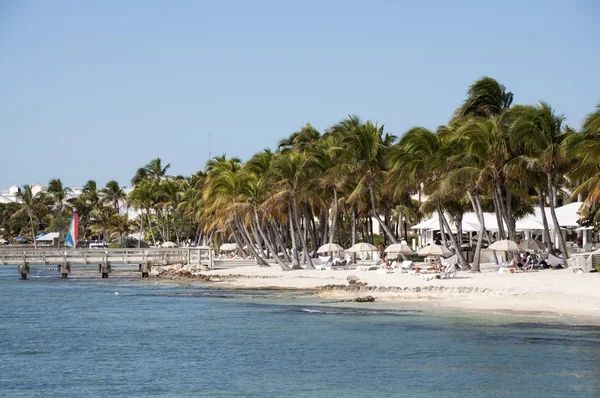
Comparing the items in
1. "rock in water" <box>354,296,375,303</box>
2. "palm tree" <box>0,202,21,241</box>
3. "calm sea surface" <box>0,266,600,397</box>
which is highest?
"palm tree" <box>0,202,21,241</box>

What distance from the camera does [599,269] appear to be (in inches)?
1313

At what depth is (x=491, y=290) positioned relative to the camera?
31.8 m

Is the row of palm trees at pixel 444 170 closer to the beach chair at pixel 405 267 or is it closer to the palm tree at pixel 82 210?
the beach chair at pixel 405 267

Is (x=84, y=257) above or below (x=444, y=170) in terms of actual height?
below

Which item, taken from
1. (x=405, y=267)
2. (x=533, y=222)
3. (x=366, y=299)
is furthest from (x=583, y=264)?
(x=533, y=222)

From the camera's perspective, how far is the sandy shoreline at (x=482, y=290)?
27.8 metres

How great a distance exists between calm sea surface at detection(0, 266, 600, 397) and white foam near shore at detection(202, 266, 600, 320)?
2023mm

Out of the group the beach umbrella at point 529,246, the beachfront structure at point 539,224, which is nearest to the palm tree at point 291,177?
the beachfront structure at point 539,224

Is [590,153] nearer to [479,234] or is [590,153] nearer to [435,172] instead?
[479,234]

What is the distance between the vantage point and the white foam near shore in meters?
28.0

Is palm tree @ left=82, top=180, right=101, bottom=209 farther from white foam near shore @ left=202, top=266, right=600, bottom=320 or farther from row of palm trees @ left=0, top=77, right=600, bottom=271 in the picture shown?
white foam near shore @ left=202, top=266, right=600, bottom=320

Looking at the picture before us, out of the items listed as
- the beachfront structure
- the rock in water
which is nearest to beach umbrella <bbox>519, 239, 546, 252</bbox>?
the beachfront structure

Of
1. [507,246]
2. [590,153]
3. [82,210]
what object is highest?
[82,210]

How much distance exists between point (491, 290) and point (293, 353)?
40.2 feet
